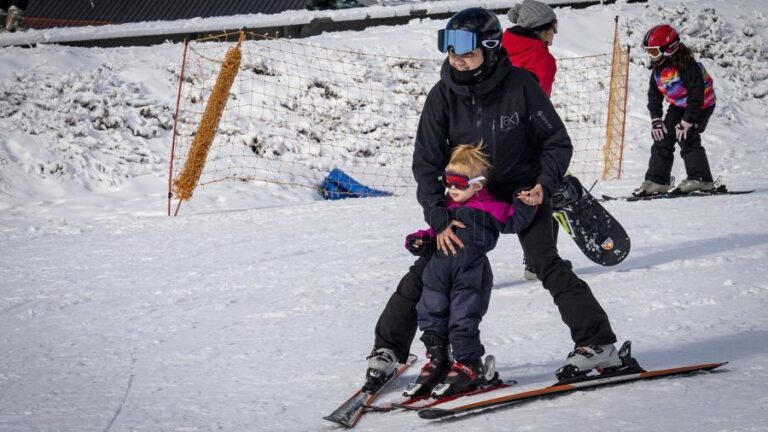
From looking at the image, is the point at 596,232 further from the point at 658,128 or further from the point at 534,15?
the point at 658,128

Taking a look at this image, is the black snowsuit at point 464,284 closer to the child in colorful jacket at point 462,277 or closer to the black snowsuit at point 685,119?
the child in colorful jacket at point 462,277

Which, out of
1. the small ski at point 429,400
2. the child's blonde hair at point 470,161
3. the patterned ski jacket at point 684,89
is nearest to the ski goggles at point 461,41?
the child's blonde hair at point 470,161

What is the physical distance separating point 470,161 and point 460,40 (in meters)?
0.53

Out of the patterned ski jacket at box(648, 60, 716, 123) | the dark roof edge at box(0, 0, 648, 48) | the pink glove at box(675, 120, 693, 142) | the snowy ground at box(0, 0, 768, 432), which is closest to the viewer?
the snowy ground at box(0, 0, 768, 432)

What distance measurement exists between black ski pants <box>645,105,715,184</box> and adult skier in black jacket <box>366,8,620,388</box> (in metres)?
5.51

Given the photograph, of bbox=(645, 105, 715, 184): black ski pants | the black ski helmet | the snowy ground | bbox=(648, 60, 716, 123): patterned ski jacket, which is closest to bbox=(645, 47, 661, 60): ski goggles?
bbox=(648, 60, 716, 123): patterned ski jacket

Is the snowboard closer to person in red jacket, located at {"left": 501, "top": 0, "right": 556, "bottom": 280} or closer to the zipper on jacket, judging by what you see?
person in red jacket, located at {"left": 501, "top": 0, "right": 556, "bottom": 280}

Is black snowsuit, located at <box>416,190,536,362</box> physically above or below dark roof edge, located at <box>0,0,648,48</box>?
below

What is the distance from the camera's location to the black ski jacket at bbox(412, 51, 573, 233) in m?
4.30

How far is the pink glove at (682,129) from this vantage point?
9305mm

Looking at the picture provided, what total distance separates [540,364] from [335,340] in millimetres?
1262

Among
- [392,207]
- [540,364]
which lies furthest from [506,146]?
[392,207]

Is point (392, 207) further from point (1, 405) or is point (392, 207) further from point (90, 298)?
point (1, 405)

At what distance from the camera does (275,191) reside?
11.8 meters
